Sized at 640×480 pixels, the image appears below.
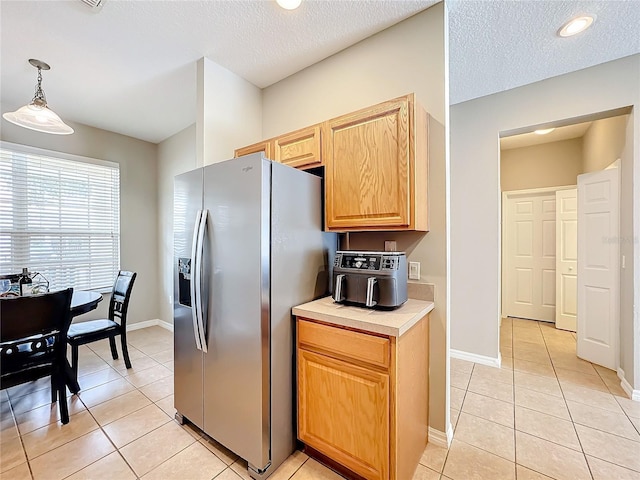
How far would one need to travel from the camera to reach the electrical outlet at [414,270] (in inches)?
74.1

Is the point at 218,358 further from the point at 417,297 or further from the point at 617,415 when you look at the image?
the point at 617,415

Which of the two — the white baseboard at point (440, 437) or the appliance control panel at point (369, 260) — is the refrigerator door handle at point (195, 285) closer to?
the appliance control panel at point (369, 260)

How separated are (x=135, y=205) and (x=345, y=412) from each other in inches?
168

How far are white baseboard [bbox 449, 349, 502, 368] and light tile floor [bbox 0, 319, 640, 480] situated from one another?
0.28 feet

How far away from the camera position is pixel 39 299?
6.14 ft

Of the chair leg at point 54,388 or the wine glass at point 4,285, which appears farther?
the wine glass at point 4,285

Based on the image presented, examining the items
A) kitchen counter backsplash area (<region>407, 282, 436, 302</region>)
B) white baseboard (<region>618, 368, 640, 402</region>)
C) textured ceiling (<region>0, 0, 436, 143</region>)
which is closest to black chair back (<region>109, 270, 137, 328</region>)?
textured ceiling (<region>0, 0, 436, 143</region>)

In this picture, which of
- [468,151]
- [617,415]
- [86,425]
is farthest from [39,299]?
[617,415]

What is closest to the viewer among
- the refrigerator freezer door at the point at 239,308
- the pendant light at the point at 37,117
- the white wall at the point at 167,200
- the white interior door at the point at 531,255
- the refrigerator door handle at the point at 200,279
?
the refrigerator freezer door at the point at 239,308

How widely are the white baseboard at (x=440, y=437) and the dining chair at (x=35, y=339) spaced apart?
2629mm

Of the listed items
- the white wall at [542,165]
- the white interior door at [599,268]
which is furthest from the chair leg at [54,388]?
the white wall at [542,165]

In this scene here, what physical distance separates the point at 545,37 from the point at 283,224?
255cm

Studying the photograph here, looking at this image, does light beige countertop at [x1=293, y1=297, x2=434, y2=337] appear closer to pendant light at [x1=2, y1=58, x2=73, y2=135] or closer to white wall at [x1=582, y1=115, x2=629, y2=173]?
pendant light at [x1=2, y1=58, x2=73, y2=135]

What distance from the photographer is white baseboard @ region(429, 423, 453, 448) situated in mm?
1784
